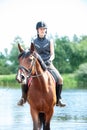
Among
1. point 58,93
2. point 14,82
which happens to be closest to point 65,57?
point 14,82

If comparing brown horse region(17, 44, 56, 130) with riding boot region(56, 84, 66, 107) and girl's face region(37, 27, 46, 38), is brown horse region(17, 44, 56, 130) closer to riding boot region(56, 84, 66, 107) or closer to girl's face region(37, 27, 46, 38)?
riding boot region(56, 84, 66, 107)

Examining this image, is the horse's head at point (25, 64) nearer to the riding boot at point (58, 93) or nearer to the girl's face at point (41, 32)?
the girl's face at point (41, 32)

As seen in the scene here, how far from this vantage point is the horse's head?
35.9ft

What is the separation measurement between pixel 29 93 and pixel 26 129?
454 cm

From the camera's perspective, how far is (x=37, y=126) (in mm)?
12023

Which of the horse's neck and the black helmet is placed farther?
the black helmet

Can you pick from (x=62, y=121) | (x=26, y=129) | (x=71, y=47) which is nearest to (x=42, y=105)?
(x=26, y=129)

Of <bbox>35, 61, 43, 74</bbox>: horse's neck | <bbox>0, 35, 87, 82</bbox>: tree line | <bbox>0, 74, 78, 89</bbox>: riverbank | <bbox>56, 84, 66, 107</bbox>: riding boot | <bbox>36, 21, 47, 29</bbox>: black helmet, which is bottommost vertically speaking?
<bbox>0, 35, 87, 82</bbox>: tree line

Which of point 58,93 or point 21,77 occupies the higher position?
point 21,77

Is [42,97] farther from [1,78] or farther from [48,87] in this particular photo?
[1,78]

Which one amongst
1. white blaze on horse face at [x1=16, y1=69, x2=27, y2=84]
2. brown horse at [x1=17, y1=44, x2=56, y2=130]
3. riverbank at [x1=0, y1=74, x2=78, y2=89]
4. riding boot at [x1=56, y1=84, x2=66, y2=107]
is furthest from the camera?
riverbank at [x1=0, y1=74, x2=78, y2=89]

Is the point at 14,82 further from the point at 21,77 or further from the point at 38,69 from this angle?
the point at 21,77

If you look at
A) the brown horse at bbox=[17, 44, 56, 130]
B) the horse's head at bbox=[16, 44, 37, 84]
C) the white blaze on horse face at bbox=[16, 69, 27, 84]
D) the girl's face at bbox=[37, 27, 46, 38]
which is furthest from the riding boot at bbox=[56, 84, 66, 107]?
the white blaze on horse face at bbox=[16, 69, 27, 84]

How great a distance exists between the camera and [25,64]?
11156 millimetres
